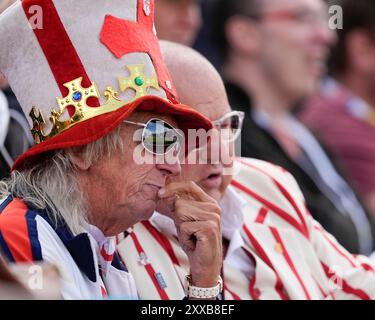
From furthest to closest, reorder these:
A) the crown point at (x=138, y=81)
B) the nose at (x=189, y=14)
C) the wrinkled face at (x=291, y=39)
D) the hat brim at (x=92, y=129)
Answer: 1. the wrinkled face at (x=291, y=39)
2. the nose at (x=189, y=14)
3. the crown point at (x=138, y=81)
4. the hat brim at (x=92, y=129)

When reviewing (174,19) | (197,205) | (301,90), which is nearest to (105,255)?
(197,205)

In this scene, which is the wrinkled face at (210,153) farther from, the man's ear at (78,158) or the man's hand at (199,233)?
the man's ear at (78,158)

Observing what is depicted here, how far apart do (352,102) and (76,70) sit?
4.52 m

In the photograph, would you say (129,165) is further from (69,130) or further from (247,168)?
(247,168)

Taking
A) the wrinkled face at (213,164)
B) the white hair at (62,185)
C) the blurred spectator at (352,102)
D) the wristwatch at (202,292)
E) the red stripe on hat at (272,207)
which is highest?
the white hair at (62,185)

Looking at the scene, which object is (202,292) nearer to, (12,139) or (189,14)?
(12,139)

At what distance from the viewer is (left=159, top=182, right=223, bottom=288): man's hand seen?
341 centimetres

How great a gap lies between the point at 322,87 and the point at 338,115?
310 mm

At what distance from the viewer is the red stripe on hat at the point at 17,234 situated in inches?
116

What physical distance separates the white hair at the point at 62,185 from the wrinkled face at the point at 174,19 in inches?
92.3

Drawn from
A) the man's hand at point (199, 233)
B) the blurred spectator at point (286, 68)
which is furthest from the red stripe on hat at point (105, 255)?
the blurred spectator at point (286, 68)

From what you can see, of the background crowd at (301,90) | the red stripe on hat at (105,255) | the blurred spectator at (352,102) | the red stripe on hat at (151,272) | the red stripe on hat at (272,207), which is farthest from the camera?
the blurred spectator at (352,102)

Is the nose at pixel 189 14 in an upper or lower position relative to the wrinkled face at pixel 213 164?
upper

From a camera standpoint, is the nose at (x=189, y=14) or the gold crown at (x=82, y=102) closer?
the gold crown at (x=82, y=102)
